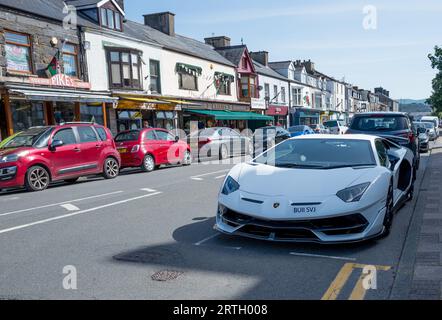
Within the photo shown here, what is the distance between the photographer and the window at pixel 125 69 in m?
21.8

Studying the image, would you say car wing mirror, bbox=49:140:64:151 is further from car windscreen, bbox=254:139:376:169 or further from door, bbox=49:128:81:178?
car windscreen, bbox=254:139:376:169

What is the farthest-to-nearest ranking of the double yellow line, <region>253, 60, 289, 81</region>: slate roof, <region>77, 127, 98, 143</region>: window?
<region>253, 60, 289, 81</region>: slate roof
<region>77, 127, 98, 143</region>: window
the double yellow line

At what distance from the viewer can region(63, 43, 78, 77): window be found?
19.0 m

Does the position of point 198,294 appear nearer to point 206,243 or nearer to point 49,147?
point 206,243

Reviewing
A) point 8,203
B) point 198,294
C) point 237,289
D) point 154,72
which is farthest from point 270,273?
point 154,72

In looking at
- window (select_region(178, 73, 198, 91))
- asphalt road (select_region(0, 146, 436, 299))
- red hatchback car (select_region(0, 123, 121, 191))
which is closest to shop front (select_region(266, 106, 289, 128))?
window (select_region(178, 73, 198, 91))

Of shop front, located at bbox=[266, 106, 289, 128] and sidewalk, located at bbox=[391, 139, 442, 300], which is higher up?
shop front, located at bbox=[266, 106, 289, 128]

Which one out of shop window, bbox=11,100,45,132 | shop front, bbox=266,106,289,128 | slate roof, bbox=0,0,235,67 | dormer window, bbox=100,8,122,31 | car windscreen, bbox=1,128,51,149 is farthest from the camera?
shop front, bbox=266,106,289,128

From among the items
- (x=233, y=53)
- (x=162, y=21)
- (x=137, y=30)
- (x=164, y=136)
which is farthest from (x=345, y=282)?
(x=233, y=53)

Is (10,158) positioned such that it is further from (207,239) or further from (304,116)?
(304,116)

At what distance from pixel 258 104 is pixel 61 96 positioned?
24611mm

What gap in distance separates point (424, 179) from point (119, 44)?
17.4 metres

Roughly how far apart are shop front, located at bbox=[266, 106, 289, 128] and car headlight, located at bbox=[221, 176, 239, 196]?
36845mm

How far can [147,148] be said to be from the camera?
14.9 metres
